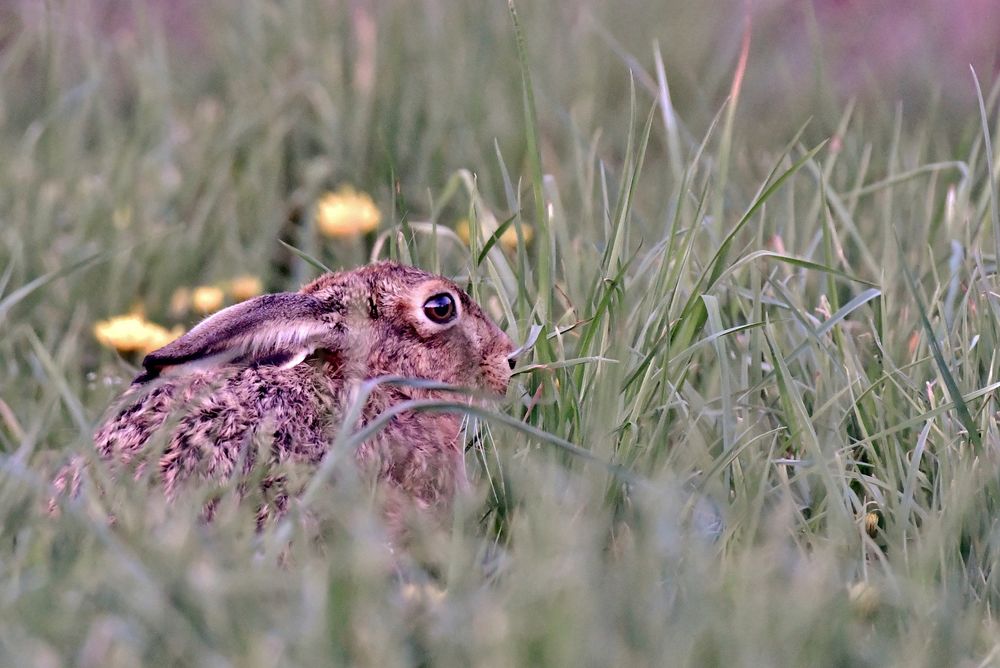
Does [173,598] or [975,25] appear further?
[975,25]

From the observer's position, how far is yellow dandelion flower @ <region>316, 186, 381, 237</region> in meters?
4.59

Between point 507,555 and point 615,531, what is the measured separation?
0.35 metres

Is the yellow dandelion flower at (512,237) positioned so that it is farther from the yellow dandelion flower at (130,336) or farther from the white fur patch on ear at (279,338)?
the white fur patch on ear at (279,338)

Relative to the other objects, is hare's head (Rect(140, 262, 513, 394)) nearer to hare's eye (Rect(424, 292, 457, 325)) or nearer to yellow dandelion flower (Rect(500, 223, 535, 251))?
hare's eye (Rect(424, 292, 457, 325))

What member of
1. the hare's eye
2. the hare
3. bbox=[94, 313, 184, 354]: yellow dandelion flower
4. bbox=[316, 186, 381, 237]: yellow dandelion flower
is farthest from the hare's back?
bbox=[316, 186, 381, 237]: yellow dandelion flower

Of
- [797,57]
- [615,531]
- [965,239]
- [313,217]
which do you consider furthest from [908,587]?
[797,57]

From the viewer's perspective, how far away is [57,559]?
246 cm

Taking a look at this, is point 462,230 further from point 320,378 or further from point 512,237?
point 320,378

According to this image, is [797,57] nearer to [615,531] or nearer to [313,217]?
[313,217]

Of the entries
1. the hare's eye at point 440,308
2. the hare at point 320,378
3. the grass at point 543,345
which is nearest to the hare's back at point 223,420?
the hare at point 320,378

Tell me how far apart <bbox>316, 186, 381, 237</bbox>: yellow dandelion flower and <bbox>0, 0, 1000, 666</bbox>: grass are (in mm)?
53

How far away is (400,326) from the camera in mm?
3576

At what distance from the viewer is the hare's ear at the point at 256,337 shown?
296 centimetres

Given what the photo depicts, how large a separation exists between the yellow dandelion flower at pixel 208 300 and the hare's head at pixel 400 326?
69 centimetres
